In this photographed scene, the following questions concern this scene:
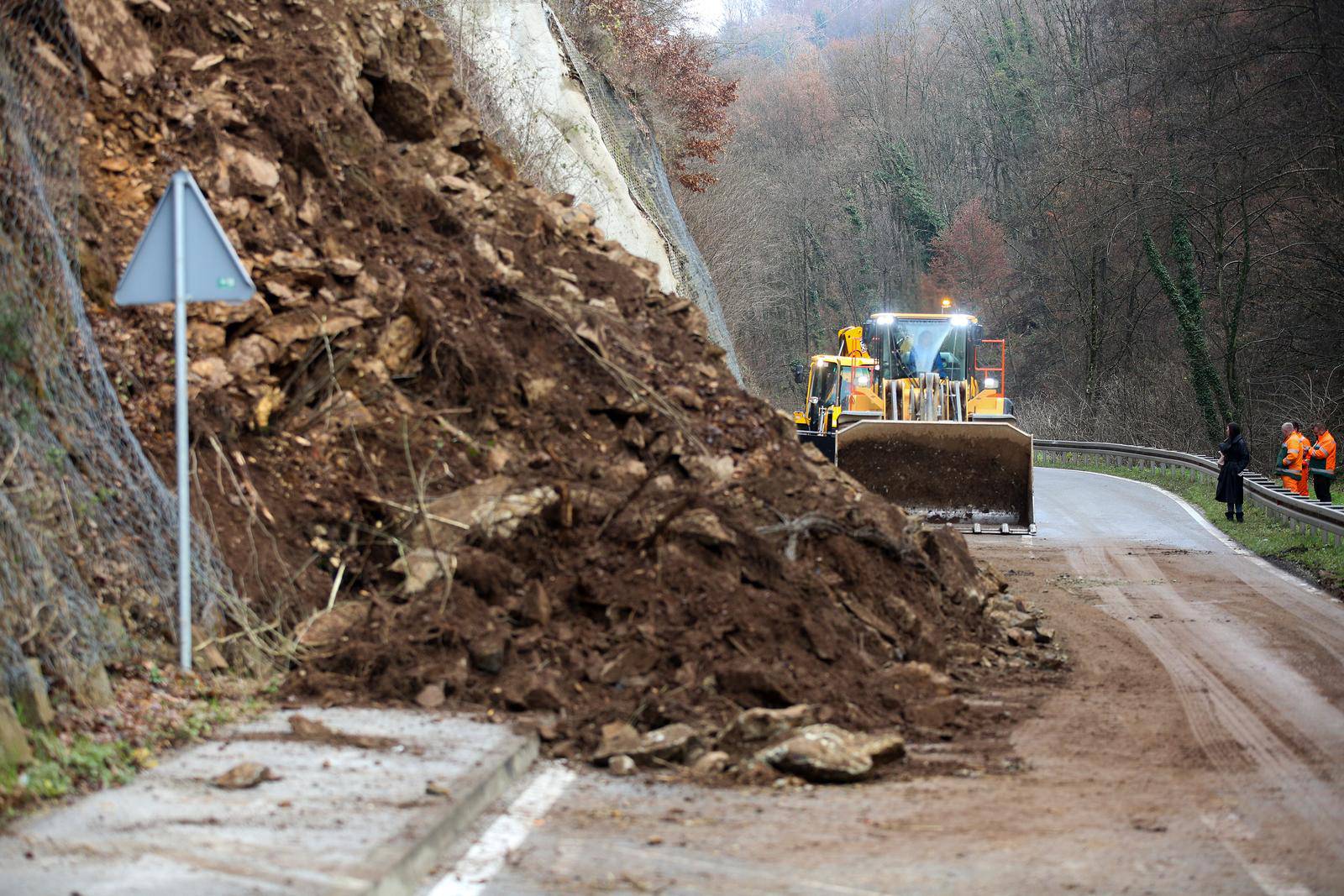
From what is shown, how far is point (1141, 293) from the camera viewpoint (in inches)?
1868

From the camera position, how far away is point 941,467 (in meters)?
18.4

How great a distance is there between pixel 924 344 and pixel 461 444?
15.6m

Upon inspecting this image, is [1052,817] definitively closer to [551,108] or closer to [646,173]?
[551,108]

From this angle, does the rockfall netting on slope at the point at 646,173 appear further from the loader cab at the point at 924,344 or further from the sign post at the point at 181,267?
the sign post at the point at 181,267

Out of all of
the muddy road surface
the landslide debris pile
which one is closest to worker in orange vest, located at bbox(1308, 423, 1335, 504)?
the landslide debris pile

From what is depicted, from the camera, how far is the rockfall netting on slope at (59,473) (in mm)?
6461

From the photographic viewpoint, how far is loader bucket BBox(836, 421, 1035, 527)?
18297 millimetres

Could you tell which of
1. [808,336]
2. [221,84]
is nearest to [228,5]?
[221,84]

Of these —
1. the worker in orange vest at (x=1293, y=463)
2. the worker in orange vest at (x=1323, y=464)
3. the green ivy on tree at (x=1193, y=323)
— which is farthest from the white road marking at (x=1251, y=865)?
the green ivy on tree at (x=1193, y=323)

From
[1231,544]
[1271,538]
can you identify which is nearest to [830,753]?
[1231,544]

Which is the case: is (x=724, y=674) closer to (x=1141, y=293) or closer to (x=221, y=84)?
(x=221, y=84)

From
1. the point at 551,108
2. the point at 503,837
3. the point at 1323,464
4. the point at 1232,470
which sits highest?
the point at 551,108

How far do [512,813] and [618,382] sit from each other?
5.06 meters

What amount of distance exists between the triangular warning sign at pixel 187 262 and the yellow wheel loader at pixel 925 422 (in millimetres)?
11872
